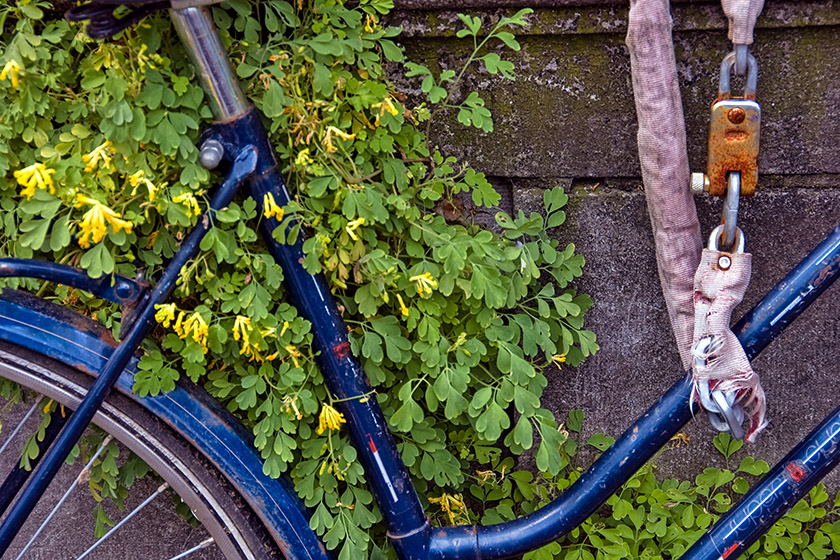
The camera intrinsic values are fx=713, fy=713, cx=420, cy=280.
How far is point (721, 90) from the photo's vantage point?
1.37 m

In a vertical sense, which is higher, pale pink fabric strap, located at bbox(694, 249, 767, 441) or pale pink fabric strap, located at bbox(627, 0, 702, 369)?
pale pink fabric strap, located at bbox(627, 0, 702, 369)

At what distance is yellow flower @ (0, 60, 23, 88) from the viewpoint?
127cm

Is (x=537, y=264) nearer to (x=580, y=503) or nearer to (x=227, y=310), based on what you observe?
(x=580, y=503)

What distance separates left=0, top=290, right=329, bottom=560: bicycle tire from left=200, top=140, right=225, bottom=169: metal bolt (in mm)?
408

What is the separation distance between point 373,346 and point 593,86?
0.75 meters

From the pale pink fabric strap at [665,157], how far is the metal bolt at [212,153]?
81 cm

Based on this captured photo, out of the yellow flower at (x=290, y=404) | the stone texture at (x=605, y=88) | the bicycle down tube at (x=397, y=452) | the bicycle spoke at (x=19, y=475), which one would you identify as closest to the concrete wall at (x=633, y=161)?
the stone texture at (x=605, y=88)

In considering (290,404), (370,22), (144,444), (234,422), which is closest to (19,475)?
(144,444)

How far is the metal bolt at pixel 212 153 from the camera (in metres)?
1.31

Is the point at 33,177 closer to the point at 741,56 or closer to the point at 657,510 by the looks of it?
the point at 741,56

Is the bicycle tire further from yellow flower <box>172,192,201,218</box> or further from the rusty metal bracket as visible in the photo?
the rusty metal bracket

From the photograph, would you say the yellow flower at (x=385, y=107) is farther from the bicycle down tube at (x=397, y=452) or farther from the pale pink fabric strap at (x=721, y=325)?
the pale pink fabric strap at (x=721, y=325)

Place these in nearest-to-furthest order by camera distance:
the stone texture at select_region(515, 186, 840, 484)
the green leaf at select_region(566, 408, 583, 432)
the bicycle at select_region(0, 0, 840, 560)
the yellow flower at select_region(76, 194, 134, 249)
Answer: the yellow flower at select_region(76, 194, 134, 249) → the bicycle at select_region(0, 0, 840, 560) → the stone texture at select_region(515, 186, 840, 484) → the green leaf at select_region(566, 408, 583, 432)

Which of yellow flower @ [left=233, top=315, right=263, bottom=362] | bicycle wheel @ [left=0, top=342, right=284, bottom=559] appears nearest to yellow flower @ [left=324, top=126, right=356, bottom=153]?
yellow flower @ [left=233, top=315, right=263, bottom=362]
